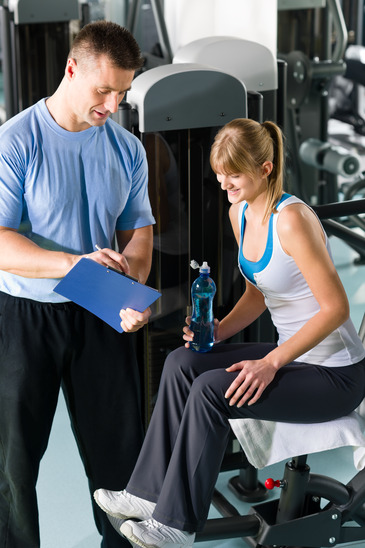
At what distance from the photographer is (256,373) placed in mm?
1954

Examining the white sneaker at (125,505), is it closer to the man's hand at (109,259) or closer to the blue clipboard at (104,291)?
the blue clipboard at (104,291)

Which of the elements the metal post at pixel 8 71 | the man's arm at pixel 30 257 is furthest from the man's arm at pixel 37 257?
the metal post at pixel 8 71

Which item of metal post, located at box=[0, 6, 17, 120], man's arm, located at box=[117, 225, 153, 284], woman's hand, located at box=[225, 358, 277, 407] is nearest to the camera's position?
woman's hand, located at box=[225, 358, 277, 407]

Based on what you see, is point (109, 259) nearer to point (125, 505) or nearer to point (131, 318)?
point (131, 318)

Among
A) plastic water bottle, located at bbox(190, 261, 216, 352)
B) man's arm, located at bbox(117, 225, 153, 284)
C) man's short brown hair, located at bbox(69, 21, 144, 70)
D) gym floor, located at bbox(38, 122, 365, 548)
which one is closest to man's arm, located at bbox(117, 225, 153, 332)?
man's arm, located at bbox(117, 225, 153, 284)

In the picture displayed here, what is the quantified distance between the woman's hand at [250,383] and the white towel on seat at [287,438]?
0.26 feet

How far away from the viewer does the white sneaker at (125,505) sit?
2.02m

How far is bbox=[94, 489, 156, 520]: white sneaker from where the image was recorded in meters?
2.02

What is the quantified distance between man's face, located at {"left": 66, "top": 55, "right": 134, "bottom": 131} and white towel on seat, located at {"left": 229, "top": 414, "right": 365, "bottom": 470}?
79 cm

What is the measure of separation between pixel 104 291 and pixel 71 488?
42.4 inches

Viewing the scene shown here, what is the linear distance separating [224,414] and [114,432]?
0.36 meters

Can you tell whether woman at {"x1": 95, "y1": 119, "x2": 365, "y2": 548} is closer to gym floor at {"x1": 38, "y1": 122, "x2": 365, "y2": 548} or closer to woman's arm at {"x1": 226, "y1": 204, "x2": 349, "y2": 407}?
woman's arm at {"x1": 226, "y1": 204, "x2": 349, "y2": 407}

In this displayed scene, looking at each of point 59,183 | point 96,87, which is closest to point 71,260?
point 59,183

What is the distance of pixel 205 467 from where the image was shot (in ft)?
6.40
